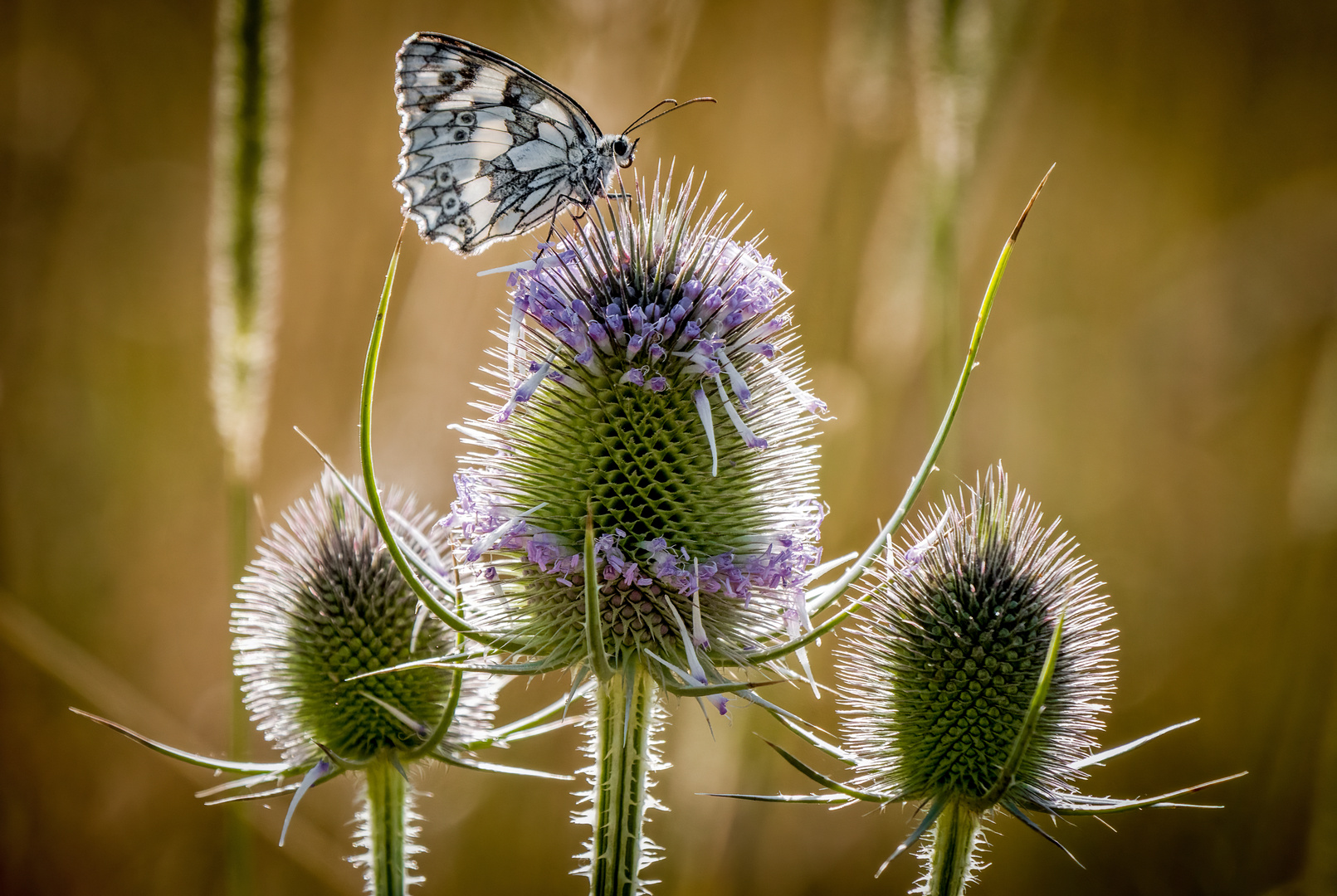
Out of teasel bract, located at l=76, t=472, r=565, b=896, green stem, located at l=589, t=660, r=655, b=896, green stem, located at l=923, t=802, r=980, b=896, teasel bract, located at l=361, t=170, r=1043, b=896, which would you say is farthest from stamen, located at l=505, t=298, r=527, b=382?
green stem, located at l=923, t=802, r=980, b=896

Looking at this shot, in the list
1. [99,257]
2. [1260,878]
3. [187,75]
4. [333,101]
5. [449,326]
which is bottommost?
[1260,878]

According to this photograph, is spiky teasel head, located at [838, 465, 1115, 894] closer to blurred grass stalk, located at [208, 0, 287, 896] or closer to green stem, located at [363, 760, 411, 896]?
green stem, located at [363, 760, 411, 896]

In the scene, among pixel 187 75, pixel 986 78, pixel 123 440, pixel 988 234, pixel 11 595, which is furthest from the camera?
pixel 988 234

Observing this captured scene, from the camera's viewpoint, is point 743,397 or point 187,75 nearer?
point 743,397

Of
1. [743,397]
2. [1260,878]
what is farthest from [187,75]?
[1260,878]

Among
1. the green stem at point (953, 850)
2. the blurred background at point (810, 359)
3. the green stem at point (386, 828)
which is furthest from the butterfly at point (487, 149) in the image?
the green stem at point (953, 850)

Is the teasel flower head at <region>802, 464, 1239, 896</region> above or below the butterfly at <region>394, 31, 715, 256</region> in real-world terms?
below

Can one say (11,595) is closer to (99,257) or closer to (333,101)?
(99,257)
